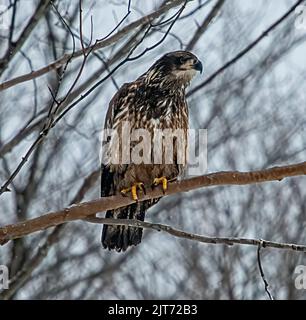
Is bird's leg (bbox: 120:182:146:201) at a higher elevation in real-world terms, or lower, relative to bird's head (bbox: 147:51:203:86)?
lower

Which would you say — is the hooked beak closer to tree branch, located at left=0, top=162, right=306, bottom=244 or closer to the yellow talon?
the yellow talon

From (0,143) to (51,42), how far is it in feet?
3.27

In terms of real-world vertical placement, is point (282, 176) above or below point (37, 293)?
below

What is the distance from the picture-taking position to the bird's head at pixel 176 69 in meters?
6.64

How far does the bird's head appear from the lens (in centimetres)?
664

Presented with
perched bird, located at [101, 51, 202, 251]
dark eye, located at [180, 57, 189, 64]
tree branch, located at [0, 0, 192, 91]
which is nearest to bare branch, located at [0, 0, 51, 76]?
tree branch, located at [0, 0, 192, 91]

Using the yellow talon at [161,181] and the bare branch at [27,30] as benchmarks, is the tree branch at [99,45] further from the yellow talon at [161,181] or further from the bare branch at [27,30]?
the yellow talon at [161,181]

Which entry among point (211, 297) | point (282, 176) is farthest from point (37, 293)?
point (282, 176)

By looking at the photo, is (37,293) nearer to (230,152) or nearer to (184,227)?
(184,227)

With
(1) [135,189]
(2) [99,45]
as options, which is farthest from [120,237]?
(2) [99,45]

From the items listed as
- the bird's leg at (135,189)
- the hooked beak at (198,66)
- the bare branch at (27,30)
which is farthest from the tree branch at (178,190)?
the hooked beak at (198,66)

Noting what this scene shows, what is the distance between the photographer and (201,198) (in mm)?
10234

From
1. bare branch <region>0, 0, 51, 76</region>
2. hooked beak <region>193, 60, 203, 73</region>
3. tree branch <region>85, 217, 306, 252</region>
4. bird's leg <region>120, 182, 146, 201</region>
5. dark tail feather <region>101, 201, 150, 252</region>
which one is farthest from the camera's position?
hooked beak <region>193, 60, 203, 73</region>
